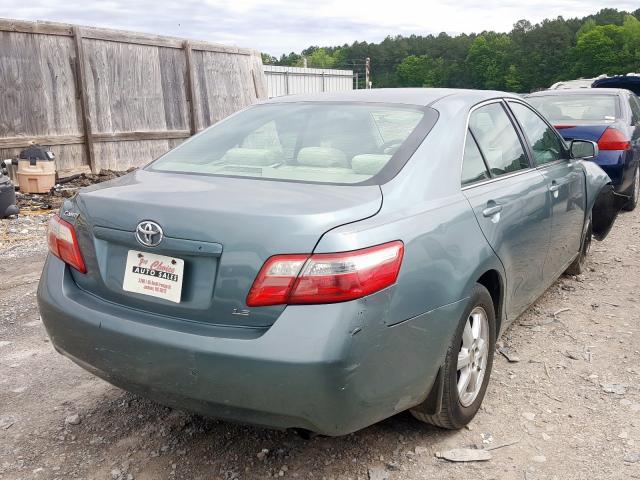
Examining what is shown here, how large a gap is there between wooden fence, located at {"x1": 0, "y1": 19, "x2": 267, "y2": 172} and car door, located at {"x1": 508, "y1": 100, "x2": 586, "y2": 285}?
25.7ft

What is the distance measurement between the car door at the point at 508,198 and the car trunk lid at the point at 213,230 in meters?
0.79

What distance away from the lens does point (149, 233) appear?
225 cm

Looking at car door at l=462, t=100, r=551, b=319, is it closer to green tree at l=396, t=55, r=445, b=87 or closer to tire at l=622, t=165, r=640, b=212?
tire at l=622, t=165, r=640, b=212

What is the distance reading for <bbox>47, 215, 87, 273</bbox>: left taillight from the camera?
2.54 m

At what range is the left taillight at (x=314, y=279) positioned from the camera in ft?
6.75

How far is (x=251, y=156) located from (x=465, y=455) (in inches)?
65.9

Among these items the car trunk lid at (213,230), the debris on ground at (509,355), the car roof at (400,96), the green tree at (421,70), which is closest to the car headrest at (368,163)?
the car trunk lid at (213,230)

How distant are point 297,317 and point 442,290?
2.15ft

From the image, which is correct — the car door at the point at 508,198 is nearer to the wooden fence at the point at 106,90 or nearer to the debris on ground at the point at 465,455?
the debris on ground at the point at 465,455

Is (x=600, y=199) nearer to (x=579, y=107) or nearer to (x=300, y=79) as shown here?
(x=579, y=107)

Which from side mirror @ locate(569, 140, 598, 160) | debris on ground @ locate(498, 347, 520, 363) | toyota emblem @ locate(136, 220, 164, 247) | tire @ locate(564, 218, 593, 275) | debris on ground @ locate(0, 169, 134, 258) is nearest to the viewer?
toyota emblem @ locate(136, 220, 164, 247)

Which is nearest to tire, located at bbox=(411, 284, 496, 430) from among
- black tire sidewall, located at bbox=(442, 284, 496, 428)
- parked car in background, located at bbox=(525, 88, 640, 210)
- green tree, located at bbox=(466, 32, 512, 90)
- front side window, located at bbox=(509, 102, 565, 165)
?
black tire sidewall, located at bbox=(442, 284, 496, 428)

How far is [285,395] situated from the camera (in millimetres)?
2072

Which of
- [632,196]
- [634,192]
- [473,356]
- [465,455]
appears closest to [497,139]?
[473,356]
